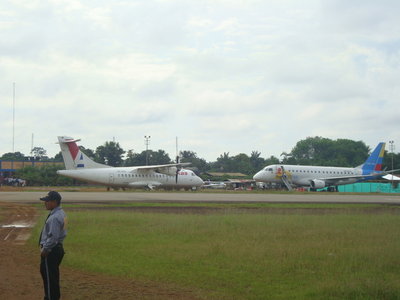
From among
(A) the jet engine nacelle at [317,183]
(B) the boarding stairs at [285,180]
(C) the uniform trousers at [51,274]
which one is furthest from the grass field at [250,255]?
(A) the jet engine nacelle at [317,183]

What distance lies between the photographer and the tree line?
12044 centimetres

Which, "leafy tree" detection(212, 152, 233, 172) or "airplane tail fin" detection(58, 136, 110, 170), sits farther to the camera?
"leafy tree" detection(212, 152, 233, 172)

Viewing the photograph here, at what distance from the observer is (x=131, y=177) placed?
58.0 m

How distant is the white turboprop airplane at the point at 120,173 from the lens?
54.6 m

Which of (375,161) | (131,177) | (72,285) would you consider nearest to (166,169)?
(131,177)

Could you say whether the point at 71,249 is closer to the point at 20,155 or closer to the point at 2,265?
the point at 2,265

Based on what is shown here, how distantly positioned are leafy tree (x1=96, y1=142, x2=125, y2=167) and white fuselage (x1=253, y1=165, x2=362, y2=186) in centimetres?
5927

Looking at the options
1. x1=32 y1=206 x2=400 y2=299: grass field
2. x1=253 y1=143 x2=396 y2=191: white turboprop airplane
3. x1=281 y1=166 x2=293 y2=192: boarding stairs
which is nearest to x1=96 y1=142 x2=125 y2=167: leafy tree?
x1=253 y1=143 x2=396 y2=191: white turboprop airplane

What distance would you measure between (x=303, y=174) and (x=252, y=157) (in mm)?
110341

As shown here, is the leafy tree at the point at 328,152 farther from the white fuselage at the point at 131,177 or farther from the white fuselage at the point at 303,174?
the white fuselage at the point at 131,177

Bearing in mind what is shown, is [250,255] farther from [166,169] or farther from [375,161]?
[375,161]

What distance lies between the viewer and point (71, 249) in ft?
44.5

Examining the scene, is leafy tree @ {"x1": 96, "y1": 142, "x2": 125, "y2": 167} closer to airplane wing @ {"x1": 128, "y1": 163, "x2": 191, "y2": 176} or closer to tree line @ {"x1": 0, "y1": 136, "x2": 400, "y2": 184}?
tree line @ {"x1": 0, "y1": 136, "x2": 400, "y2": 184}

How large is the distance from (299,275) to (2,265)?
6.38 m
